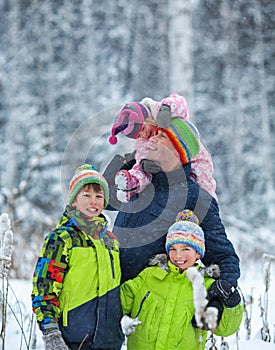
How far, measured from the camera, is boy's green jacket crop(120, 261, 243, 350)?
2.23 m

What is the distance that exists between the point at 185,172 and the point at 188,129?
0.21m

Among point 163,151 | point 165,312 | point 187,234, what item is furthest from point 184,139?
point 165,312

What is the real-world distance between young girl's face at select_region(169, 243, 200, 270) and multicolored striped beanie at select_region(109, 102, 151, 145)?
675 millimetres

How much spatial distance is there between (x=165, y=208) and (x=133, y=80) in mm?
13783

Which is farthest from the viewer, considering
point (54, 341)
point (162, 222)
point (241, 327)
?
point (241, 327)

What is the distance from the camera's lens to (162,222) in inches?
99.7

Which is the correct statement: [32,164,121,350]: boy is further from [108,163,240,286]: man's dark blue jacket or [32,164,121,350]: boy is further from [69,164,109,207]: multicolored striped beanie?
[108,163,240,286]: man's dark blue jacket

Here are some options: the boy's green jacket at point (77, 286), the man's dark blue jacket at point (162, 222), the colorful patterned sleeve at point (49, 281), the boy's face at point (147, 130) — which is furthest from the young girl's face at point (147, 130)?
the colorful patterned sleeve at point (49, 281)

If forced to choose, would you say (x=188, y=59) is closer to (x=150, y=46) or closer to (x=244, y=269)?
(x=244, y=269)

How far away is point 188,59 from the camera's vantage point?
23.7 feet

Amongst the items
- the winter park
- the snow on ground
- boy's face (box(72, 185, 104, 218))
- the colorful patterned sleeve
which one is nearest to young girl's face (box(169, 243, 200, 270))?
the winter park

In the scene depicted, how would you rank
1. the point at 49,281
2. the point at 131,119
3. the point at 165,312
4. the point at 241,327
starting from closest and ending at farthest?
the point at 49,281, the point at 165,312, the point at 131,119, the point at 241,327

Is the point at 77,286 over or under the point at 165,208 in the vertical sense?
under

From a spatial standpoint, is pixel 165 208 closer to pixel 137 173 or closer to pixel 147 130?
pixel 137 173
